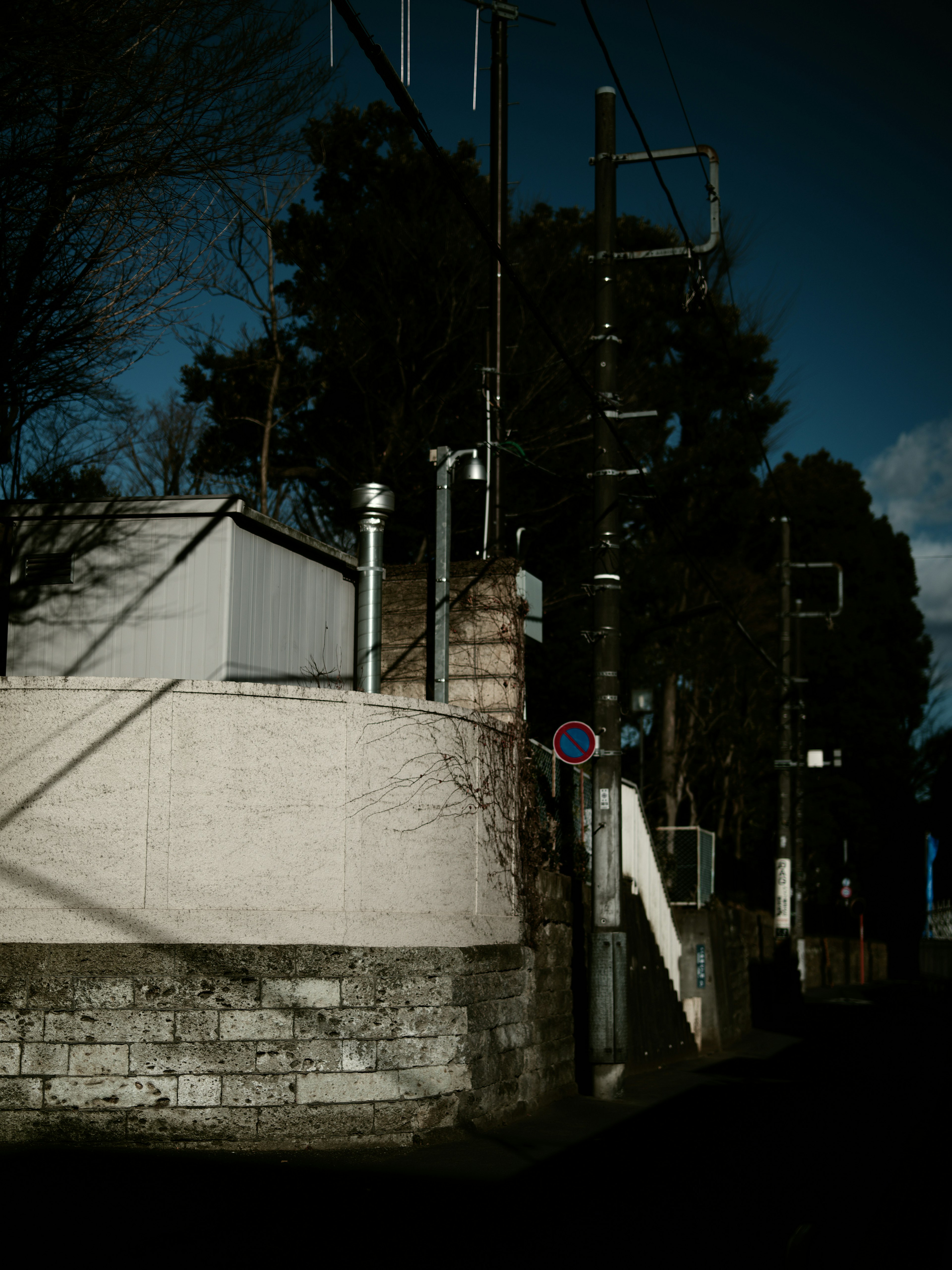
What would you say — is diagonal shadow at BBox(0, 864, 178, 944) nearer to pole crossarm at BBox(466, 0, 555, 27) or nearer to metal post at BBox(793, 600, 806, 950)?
pole crossarm at BBox(466, 0, 555, 27)

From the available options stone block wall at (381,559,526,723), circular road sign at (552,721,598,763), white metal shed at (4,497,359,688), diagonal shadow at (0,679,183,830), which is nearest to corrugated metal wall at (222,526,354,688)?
white metal shed at (4,497,359,688)

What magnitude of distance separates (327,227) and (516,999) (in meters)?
18.3

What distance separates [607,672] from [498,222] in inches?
250

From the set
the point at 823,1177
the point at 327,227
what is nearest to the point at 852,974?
the point at 327,227

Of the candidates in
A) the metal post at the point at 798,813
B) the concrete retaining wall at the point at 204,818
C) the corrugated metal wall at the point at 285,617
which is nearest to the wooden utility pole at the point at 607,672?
the corrugated metal wall at the point at 285,617

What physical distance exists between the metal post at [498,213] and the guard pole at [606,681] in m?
1.69

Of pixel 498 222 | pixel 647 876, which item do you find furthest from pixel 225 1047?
pixel 498 222

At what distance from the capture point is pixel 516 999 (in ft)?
34.8

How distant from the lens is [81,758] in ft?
28.8

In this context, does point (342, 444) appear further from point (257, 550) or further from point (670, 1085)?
point (670, 1085)

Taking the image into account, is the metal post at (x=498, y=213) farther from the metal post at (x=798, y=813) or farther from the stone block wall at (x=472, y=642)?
the metal post at (x=798, y=813)

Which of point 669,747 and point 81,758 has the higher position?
point 669,747

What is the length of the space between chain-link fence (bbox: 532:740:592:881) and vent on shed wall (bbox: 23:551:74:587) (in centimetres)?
488

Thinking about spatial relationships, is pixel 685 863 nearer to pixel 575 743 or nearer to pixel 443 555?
pixel 575 743
